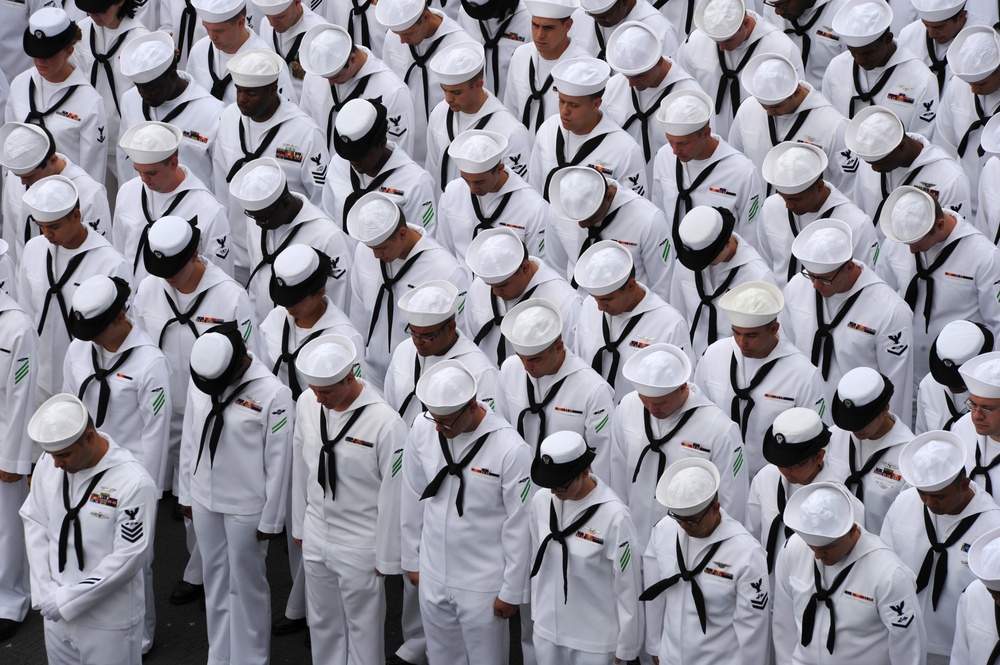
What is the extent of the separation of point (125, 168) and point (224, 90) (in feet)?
2.91

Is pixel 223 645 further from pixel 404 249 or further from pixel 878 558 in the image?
pixel 878 558

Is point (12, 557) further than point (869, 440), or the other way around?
point (12, 557)

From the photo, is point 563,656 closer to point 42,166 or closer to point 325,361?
point 325,361

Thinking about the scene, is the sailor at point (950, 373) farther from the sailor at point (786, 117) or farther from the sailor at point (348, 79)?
the sailor at point (348, 79)

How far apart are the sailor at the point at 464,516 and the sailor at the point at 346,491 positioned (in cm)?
14

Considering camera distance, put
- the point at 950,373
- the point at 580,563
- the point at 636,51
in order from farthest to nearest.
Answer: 1. the point at 636,51
2. the point at 950,373
3. the point at 580,563

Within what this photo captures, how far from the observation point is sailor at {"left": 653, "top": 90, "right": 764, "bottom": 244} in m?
9.59

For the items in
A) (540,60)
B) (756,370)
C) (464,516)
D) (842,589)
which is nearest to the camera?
(842,589)

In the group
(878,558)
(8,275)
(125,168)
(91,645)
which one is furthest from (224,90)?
(878,558)

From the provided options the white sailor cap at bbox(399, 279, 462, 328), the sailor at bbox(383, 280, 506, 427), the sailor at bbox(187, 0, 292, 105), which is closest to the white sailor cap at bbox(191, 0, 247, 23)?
the sailor at bbox(187, 0, 292, 105)

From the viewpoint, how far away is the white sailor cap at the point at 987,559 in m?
6.91

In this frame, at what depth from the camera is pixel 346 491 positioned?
852 cm

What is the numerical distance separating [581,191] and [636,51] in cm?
142

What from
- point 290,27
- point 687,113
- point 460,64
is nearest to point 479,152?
point 460,64
